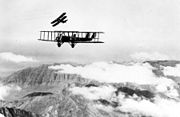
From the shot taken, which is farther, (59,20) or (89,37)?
(89,37)

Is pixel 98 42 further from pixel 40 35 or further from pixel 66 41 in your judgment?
pixel 40 35

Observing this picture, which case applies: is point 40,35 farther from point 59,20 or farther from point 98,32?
point 98,32

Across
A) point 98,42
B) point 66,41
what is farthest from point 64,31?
point 98,42

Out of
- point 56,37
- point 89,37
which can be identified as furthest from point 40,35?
point 89,37

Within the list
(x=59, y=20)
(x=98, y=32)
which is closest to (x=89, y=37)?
(x=98, y=32)

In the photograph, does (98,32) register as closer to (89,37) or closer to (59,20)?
(89,37)

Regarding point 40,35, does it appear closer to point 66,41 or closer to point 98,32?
point 66,41
